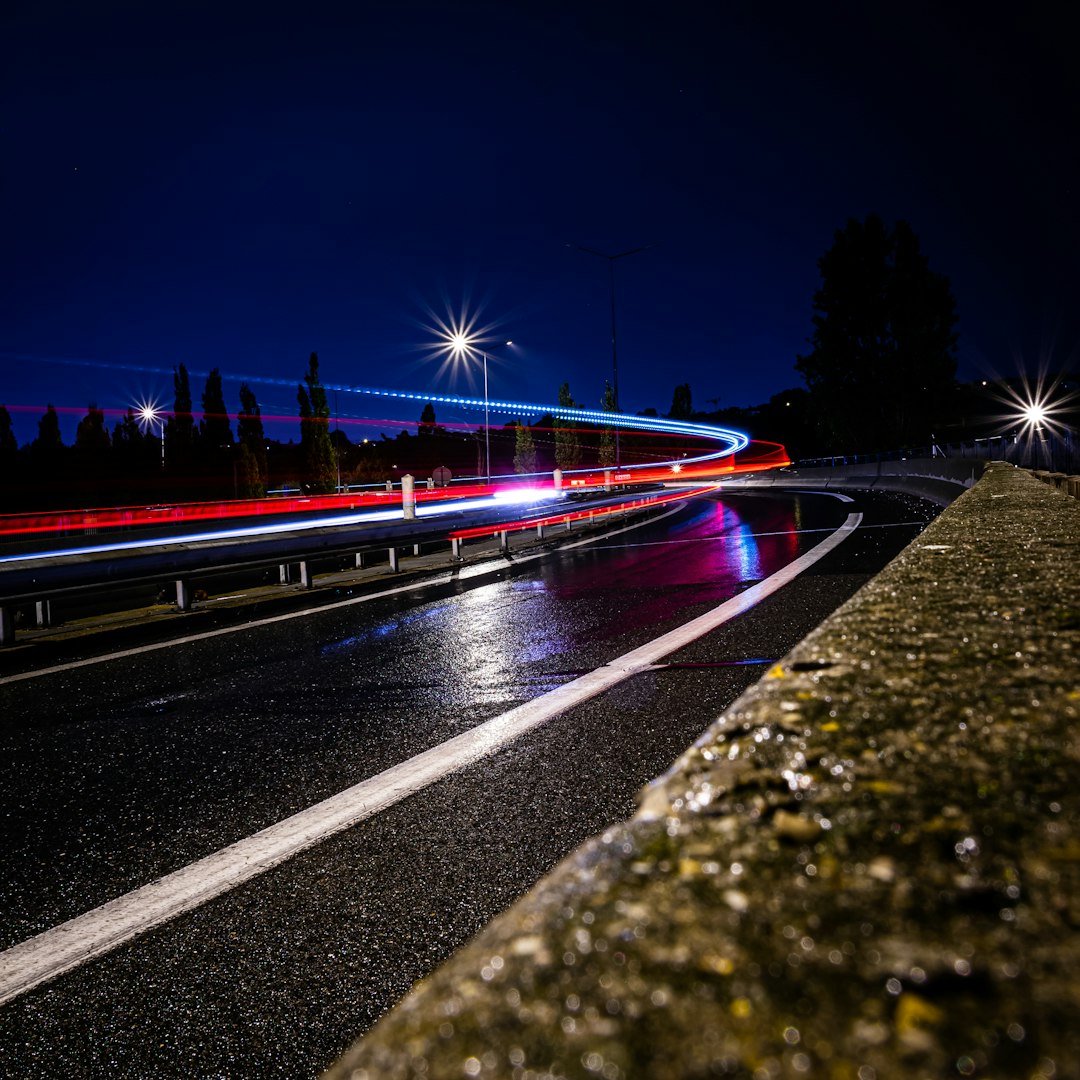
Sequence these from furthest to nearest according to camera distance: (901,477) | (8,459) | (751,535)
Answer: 1. (8,459)
2. (901,477)
3. (751,535)

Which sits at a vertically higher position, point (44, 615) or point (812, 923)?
point (812, 923)

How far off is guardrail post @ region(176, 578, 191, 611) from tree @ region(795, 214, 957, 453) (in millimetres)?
58475

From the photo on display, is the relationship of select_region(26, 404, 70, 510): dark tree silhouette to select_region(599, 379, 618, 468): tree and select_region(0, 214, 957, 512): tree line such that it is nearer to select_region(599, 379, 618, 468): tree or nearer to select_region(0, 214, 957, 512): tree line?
select_region(0, 214, 957, 512): tree line

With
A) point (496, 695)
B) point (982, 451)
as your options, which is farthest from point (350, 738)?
point (982, 451)

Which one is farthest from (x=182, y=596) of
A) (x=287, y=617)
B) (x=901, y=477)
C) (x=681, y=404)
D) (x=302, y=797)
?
(x=681, y=404)

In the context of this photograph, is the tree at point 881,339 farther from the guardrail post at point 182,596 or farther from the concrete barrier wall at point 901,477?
the guardrail post at point 182,596

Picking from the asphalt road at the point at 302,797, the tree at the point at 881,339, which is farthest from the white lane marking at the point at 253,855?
the tree at the point at 881,339

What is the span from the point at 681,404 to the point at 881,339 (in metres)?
76.4

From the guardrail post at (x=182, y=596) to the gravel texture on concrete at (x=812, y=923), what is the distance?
35.5ft

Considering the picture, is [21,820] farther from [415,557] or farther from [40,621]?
[415,557]

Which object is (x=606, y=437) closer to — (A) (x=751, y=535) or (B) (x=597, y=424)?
(B) (x=597, y=424)

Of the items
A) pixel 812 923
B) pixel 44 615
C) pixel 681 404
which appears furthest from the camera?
pixel 681 404

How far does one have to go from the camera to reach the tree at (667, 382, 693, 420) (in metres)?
134

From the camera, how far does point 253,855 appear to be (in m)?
3.54
